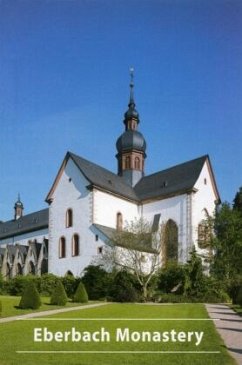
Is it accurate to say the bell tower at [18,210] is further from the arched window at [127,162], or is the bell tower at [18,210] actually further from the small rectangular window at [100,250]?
the small rectangular window at [100,250]

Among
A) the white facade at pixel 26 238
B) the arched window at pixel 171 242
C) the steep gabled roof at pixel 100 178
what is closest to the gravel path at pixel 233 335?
the arched window at pixel 171 242

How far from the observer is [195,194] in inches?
1759

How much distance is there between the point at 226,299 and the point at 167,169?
20951mm

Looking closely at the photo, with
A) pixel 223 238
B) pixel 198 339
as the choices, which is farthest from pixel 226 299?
pixel 198 339

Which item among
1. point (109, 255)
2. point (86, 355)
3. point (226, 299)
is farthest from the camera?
point (109, 255)

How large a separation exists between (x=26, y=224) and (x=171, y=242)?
28.3m

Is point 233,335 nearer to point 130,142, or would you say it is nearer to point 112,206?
point 112,206

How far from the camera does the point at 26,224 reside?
6550 cm

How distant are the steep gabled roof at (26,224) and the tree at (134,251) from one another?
2287cm

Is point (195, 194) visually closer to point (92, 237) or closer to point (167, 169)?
point (167, 169)

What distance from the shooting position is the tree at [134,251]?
37344 millimetres

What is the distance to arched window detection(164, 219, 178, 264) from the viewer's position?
4247 centimetres

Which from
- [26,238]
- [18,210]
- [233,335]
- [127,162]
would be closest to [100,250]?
[127,162]

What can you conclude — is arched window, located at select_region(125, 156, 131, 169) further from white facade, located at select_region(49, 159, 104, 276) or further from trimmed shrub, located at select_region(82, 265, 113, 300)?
trimmed shrub, located at select_region(82, 265, 113, 300)
